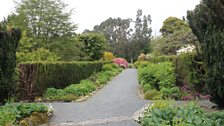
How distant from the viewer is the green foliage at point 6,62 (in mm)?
11508

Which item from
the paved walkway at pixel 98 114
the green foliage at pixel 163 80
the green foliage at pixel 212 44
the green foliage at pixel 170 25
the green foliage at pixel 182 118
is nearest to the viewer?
the green foliage at pixel 182 118

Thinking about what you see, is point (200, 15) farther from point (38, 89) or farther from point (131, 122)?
point (38, 89)

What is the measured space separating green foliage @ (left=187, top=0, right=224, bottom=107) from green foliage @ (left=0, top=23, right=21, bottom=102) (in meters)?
6.10

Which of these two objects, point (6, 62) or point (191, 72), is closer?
point (6, 62)

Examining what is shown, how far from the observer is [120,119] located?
33.3 feet

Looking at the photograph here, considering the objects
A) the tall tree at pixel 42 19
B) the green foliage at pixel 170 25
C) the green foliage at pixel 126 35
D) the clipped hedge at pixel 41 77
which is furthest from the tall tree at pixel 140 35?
the clipped hedge at pixel 41 77

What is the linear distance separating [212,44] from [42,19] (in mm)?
22993

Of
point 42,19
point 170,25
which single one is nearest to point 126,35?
point 170,25

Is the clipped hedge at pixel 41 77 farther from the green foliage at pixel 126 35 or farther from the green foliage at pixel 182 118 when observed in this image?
the green foliage at pixel 126 35

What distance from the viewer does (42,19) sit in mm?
31656

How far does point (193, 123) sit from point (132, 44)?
2118 inches

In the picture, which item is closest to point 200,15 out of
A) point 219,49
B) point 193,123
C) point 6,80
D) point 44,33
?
point 219,49

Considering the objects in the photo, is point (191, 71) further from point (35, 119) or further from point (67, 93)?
point (35, 119)

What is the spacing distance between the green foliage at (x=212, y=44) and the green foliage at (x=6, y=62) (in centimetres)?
610
